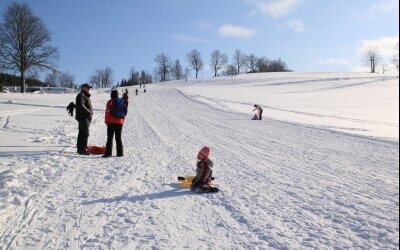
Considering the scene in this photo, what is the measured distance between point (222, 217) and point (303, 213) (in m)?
1.19

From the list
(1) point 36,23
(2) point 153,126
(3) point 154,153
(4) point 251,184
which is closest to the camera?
(4) point 251,184

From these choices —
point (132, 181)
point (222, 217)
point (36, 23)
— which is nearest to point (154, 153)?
point (132, 181)

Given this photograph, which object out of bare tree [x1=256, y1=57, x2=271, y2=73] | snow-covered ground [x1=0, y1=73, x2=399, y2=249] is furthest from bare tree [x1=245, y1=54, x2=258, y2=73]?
snow-covered ground [x1=0, y1=73, x2=399, y2=249]

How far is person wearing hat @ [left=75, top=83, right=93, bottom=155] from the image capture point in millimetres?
10992

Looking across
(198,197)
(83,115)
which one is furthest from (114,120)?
(198,197)

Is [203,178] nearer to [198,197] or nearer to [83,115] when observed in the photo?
[198,197]

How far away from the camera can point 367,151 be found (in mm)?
11867

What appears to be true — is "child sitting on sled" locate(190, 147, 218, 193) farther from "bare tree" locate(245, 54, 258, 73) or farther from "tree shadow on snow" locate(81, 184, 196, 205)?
"bare tree" locate(245, 54, 258, 73)

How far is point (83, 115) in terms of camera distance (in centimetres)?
1106

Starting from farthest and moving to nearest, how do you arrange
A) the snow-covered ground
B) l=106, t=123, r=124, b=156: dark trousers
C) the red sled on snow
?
the red sled on snow, l=106, t=123, r=124, b=156: dark trousers, the snow-covered ground

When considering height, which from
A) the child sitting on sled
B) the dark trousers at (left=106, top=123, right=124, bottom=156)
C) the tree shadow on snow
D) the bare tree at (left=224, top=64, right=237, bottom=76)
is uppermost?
the bare tree at (left=224, top=64, right=237, bottom=76)

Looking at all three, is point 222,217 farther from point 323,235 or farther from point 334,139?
point 334,139

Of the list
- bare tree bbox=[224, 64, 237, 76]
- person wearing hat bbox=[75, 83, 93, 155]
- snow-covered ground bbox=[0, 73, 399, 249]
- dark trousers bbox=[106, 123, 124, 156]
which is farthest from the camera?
bare tree bbox=[224, 64, 237, 76]

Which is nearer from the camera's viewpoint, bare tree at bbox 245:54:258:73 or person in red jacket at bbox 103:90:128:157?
person in red jacket at bbox 103:90:128:157
